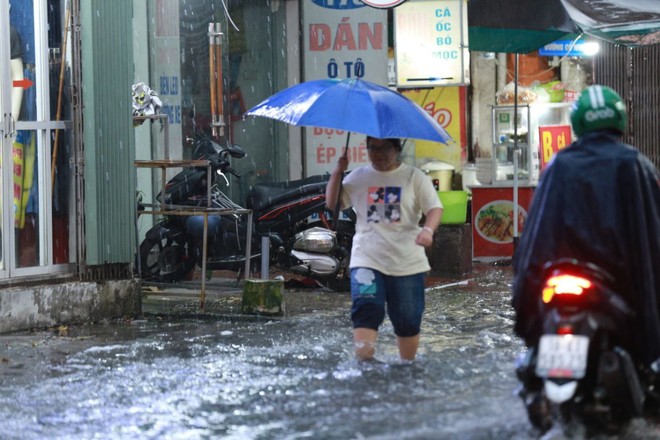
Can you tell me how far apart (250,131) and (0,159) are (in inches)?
279

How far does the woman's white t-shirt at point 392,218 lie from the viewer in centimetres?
744

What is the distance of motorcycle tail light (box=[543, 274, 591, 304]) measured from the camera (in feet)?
18.2

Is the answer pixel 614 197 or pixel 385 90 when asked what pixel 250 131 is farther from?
pixel 614 197

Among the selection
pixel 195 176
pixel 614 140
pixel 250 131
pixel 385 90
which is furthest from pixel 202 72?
pixel 614 140

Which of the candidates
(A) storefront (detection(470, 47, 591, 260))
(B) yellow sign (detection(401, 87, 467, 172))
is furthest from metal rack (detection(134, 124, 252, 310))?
(B) yellow sign (detection(401, 87, 467, 172))

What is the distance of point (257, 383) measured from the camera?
744cm

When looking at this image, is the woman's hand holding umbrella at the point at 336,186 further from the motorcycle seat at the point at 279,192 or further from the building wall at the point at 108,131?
the motorcycle seat at the point at 279,192

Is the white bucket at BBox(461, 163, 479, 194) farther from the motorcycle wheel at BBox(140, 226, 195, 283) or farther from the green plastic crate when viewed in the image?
the motorcycle wheel at BBox(140, 226, 195, 283)

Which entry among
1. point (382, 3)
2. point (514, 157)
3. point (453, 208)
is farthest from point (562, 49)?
point (382, 3)

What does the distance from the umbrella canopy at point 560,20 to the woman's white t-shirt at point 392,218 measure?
13.0ft

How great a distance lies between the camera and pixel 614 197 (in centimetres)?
584

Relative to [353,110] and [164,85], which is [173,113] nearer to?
[164,85]

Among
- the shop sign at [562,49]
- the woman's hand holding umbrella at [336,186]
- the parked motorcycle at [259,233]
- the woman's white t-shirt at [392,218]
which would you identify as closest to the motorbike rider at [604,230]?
the woman's white t-shirt at [392,218]

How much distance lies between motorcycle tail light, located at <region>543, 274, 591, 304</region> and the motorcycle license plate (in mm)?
208
